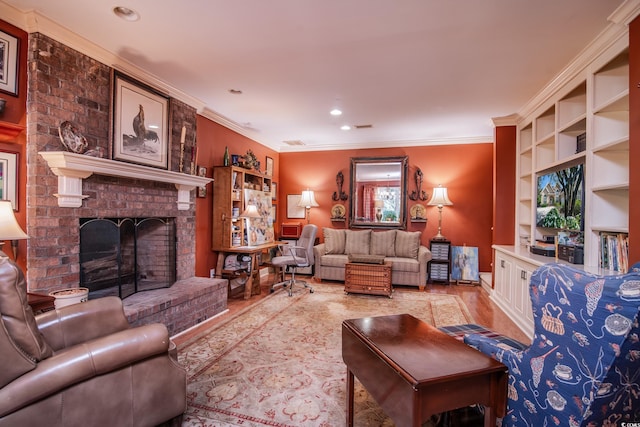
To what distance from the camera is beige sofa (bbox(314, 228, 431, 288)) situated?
4988 millimetres

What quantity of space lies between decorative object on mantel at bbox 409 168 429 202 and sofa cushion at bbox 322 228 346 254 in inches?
60.1

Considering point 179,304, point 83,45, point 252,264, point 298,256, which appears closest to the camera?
point 83,45

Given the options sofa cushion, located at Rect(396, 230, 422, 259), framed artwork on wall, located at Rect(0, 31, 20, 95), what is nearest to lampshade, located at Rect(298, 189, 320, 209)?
sofa cushion, located at Rect(396, 230, 422, 259)

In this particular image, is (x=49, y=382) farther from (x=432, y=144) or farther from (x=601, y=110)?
(x=432, y=144)

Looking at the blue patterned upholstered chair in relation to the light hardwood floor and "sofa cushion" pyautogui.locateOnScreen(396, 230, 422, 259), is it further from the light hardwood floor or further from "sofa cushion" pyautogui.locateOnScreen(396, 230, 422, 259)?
"sofa cushion" pyautogui.locateOnScreen(396, 230, 422, 259)

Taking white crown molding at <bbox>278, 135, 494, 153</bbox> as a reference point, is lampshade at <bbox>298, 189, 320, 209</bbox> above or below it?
below

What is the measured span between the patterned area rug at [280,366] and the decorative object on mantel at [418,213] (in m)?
1.96

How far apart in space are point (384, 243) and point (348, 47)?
3.68 m

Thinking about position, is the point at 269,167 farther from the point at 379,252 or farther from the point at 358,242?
the point at 379,252

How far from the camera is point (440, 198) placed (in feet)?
17.6

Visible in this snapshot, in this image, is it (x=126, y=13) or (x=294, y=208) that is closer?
(x=126, y=13)

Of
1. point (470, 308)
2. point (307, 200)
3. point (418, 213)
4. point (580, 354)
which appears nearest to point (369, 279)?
point (470, 308)

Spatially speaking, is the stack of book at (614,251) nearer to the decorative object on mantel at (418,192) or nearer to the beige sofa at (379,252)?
the beige sofa at (379,252)

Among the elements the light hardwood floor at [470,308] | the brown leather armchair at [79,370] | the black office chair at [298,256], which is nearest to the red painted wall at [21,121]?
the brown leather armchair at [79,370]
